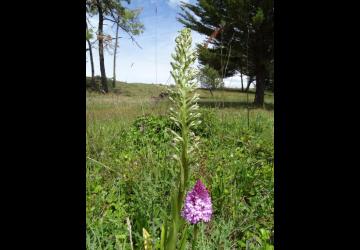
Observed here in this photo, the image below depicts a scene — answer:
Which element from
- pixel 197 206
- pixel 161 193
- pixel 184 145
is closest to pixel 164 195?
pixel 161 193

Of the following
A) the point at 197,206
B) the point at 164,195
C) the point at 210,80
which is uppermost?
the point at 210,80

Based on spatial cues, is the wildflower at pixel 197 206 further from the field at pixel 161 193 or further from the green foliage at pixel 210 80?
the green foliage at pixel 210 80

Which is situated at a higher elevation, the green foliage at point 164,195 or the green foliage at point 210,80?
the green foliage at point 210,80

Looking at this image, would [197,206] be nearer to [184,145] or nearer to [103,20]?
[184,145]

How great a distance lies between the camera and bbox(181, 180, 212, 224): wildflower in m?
1.20

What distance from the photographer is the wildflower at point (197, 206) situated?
1.20m

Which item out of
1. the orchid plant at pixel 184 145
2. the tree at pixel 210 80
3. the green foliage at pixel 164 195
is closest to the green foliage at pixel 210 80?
the tree at pixel 210 80

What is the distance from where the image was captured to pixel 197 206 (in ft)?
4.00

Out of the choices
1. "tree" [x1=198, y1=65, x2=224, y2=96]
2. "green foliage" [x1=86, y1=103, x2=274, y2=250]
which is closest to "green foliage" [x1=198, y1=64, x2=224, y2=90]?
"tree" [x1=198, y1=65, x2=224, y2=96]

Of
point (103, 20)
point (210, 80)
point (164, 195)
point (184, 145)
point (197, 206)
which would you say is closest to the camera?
point (184, 145)
